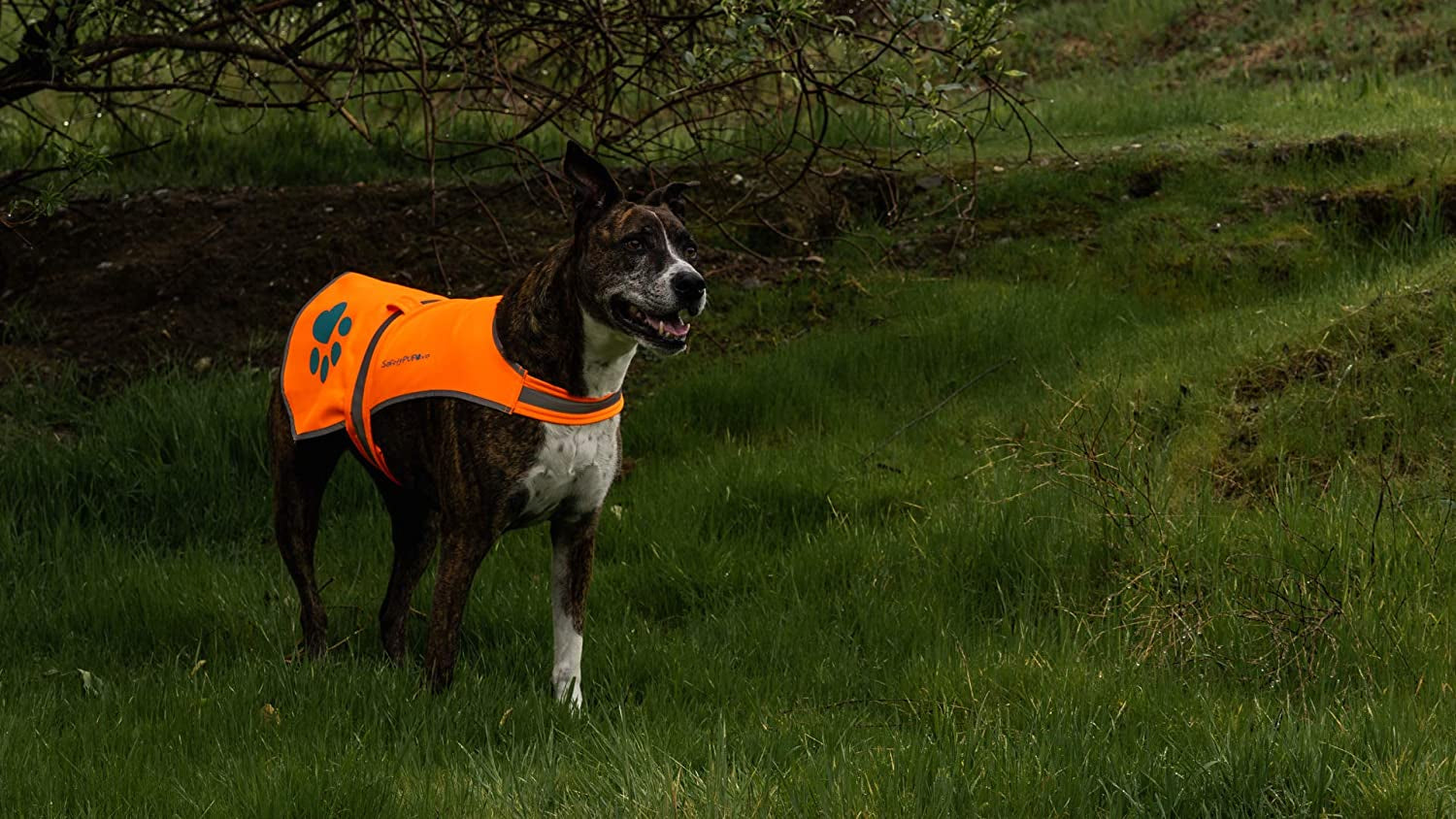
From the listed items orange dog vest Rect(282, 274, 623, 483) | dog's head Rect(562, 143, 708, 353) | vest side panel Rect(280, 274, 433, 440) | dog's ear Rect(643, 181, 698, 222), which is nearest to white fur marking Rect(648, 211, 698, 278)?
dog's head Rect(562, 143, 708, 353)

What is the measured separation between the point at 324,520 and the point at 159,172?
4.26m

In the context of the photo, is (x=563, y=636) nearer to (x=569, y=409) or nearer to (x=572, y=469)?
(x=572, y=469)

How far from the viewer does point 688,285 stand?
16.3 ft

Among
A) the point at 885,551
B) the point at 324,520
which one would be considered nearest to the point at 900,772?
the point at 885,551

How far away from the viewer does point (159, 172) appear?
10.4 meters

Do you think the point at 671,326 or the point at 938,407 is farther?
the point at 938,407

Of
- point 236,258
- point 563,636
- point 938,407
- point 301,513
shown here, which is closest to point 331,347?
point 301,513

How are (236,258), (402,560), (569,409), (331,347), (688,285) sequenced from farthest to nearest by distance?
(236,258) → (402,560) → (331,347) → (569,409) → (688,285)

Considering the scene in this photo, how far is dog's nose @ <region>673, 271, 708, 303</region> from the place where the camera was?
16.2ft

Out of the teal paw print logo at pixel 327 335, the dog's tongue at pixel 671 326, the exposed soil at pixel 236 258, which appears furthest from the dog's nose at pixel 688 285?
the exposed soil at pixel 236 258

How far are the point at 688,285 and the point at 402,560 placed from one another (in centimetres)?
181

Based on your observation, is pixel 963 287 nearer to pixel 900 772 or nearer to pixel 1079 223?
pixel 1079 223

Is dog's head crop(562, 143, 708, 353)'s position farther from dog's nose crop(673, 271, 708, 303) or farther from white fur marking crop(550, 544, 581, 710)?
white fur marking crop(550, 544, 581, 710)

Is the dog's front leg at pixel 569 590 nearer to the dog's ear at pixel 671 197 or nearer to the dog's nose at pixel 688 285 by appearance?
the dog's nose at pixel 688 285
